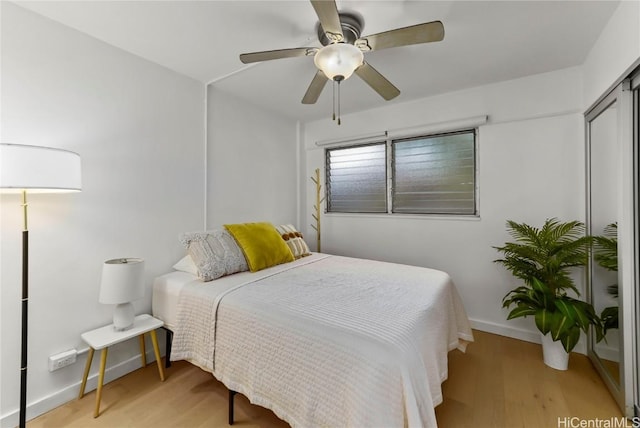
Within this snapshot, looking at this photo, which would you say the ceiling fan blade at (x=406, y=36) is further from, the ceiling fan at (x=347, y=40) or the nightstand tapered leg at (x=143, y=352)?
the nightstand tapered leg at (x=143, y=352)

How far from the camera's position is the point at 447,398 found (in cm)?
184

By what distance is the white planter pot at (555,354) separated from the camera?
2.13 meters

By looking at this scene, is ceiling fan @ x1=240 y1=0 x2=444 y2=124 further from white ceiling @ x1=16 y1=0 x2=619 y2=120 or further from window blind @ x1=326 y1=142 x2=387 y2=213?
window blind @ x1=326 y1=142 x2=387 y2=213

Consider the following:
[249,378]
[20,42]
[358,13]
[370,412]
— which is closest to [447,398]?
[370,412]

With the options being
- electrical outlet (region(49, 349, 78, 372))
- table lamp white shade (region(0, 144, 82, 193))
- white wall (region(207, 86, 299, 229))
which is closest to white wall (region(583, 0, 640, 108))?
white wall (region(207, 86, 299, 229))

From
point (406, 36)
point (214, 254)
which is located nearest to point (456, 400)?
point (214, 254)

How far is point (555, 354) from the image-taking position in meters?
2.15

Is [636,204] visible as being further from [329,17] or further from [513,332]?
[329,17]

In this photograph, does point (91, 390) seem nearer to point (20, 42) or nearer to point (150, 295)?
point (150, 295)

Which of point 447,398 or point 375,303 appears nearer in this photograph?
point 375,303

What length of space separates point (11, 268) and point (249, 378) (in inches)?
61.4

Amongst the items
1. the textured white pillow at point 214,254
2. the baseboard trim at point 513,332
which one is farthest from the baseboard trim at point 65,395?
the baseboard trim at point 513,332

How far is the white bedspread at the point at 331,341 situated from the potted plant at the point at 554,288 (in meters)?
0.60

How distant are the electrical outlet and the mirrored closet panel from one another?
137 inches
